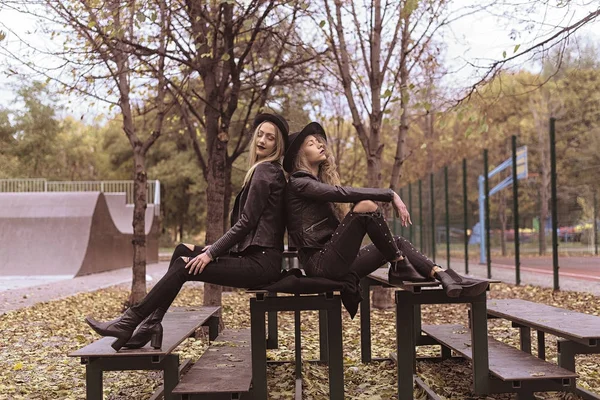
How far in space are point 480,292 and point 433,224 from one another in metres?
15.4

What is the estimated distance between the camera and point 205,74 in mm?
8086

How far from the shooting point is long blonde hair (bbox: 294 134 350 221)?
14.6 ft

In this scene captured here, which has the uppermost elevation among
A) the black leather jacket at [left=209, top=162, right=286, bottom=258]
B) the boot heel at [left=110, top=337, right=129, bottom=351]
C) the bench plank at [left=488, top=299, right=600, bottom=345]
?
the black leather jacket at [left=209, top=162, right=286, bottom=258]

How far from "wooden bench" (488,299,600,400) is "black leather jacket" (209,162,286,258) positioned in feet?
5.80

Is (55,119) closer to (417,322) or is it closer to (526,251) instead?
(526,251)

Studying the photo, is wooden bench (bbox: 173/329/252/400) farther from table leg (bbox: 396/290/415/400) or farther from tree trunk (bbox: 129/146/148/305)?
tree trunk (bbox: 129/146/148/305)

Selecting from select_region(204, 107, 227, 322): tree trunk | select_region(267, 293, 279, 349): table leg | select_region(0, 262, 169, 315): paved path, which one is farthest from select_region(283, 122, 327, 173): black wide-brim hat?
select_region(0, 262, 169, 315): paved path

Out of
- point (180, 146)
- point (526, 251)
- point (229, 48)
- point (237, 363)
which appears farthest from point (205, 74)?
point (180, 146)

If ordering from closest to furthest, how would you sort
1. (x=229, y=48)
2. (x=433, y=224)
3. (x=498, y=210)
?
(x=229, y=48) → (x=498, y=210) → (x=433, y=224)

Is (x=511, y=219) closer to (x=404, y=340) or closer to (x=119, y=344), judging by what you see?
(x=404, y=340)

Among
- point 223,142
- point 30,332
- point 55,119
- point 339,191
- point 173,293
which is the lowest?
point 30,332

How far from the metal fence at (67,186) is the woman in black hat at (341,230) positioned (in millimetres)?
22806

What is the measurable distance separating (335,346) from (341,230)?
704mm

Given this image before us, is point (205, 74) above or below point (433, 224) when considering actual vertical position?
above
